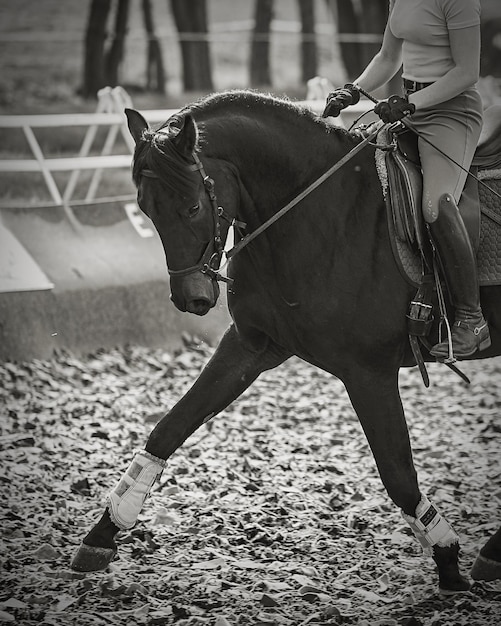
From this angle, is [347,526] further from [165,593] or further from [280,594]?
[165,593]

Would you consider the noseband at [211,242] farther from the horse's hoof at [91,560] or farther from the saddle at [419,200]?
the horse's hoof at [91,560]

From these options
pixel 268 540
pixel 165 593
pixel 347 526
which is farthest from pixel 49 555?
pixel 347 526

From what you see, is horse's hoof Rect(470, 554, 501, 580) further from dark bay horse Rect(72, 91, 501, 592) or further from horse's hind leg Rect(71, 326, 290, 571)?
horse's hind leg Rect(71, 326, 290, 571)

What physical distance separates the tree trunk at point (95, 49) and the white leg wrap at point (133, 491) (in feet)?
22.1

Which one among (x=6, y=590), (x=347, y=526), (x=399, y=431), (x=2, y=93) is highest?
(x=2, y=93)

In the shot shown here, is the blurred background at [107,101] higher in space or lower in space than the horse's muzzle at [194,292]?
higher

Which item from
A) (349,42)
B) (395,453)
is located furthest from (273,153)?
(349,42)

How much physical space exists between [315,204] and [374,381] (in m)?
0.88

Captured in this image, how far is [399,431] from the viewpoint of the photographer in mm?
4496

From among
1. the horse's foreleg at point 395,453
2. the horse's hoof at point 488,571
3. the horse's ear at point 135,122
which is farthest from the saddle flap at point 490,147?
the horse's hoof at point 488,571

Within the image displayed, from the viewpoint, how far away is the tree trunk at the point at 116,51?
34.6ft

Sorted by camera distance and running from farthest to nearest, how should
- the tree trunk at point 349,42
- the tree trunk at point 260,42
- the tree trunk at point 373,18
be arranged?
the tree trunk at point 373,18 → the tree trunk at point 349,42 → the tree trunk at point 260,42

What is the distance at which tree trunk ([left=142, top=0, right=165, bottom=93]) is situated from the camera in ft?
35.2

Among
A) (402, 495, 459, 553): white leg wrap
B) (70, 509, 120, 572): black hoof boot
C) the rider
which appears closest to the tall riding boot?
the rider
